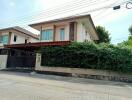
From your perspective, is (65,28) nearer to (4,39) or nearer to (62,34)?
(62,34)

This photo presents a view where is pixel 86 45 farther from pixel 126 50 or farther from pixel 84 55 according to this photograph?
pixel 126 50

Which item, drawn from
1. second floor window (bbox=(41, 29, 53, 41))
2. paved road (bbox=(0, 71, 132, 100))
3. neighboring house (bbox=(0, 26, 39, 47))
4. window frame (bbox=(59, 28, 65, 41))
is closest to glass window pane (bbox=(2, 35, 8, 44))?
neighboring house (bbox=(0, 26, 39, 47))

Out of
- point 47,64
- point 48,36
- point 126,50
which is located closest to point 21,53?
point 48,36

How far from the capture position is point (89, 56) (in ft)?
52.4

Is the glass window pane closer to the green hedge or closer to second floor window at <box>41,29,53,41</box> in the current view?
second floor window at <box>41,29,53,41</box>

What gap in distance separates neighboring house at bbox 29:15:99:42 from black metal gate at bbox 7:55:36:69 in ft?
13.7

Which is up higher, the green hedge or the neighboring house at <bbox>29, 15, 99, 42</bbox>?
the neighboring house at <bbox>29, 15, 99, 42</bbox>

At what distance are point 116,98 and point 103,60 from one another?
25.7 ft

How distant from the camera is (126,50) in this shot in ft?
49.2

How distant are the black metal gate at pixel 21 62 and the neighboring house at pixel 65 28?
4177 mm

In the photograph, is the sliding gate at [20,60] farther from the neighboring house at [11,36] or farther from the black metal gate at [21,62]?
the neighboring house at [11,36]

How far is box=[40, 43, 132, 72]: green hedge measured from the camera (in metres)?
14.8

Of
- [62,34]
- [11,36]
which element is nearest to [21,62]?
[11,36]

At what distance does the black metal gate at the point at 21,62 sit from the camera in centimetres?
2351
